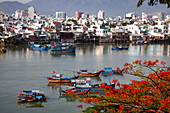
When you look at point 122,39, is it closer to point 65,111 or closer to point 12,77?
point 12,77

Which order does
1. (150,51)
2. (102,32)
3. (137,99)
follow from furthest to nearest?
(102,32) < (150,51) < (137,99)

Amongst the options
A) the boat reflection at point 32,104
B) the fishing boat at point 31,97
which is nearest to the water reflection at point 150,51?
the fishing boat at point 31,97

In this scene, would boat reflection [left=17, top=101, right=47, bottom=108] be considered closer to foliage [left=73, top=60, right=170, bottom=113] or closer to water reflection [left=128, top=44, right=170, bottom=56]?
foliage [left=73, top=60, right=170, bottom=113]

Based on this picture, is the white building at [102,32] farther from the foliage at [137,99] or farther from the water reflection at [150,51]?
the foliage at [137,99]

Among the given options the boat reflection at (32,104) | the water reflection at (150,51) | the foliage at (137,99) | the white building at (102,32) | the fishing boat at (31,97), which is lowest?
the boat reflection at (32,104)

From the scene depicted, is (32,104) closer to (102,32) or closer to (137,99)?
(137,99)

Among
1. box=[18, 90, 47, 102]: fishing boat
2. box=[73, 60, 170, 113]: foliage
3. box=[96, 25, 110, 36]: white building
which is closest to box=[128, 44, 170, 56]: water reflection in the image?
box=[96, 25, 110, 36]: white building

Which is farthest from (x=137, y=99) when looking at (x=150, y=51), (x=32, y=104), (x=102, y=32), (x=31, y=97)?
(x=102, y=32)

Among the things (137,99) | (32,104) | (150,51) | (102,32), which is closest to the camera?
(137,99)

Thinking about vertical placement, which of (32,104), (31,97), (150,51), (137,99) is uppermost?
(137,99)

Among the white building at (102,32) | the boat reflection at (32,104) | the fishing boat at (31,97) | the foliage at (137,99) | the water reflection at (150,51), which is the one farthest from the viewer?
the white building at (102,32)

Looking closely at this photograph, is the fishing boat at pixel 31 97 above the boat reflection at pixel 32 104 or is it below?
above

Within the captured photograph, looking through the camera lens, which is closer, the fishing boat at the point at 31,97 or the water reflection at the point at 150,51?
the fishing boat at the point at 31,97

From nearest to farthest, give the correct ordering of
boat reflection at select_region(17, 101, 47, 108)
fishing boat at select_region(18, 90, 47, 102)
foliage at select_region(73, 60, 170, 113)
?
foliage at select_region(73, 60, 170, 113)
boat reflection at select_region(17, 101, 47, 108)
fishing boat at select_region(18, 90, 47, 102)
